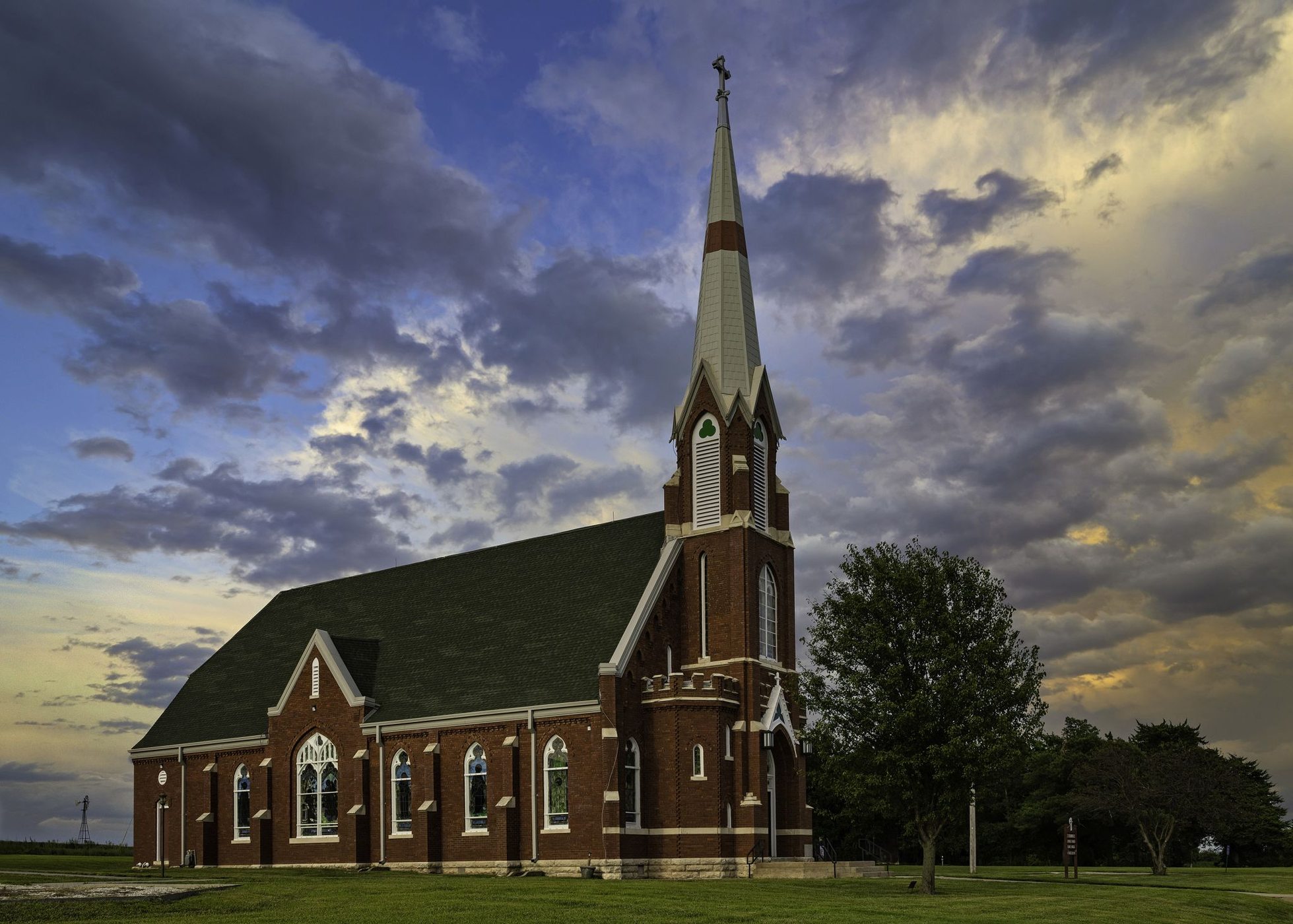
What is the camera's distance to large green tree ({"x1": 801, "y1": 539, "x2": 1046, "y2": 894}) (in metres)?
38.1

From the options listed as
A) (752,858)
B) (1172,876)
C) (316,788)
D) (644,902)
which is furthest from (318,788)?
(1172,876)

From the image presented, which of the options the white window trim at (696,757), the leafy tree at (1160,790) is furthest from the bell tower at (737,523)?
the leafy tree at (1160,790)

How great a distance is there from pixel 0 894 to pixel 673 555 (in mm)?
25181

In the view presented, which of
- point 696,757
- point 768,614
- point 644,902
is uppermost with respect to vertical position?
point 768,614

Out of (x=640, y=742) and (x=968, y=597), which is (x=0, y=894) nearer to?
(x=640, y=742)

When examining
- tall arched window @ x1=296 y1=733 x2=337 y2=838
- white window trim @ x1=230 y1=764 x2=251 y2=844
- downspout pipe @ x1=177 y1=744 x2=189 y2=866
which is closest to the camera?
tall arched window @ x1=296 y1=733 x2=337 y2=838

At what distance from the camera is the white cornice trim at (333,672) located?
50625 mm

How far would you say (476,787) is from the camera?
4672 cm

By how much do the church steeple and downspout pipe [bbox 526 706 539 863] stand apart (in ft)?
42.3

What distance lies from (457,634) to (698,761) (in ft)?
43.5

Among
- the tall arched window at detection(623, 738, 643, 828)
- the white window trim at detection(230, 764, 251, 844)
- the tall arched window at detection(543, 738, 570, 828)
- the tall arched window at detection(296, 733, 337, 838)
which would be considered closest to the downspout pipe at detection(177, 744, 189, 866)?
the white window trim at detection(230, 764, 251, 844)

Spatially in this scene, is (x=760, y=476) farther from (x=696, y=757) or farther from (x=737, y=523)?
(x=696, y=757)

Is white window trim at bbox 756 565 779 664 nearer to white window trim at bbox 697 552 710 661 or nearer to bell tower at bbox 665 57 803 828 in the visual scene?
bell tower at bbox 665 57 803 828

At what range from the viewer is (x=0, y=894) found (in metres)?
29.6
